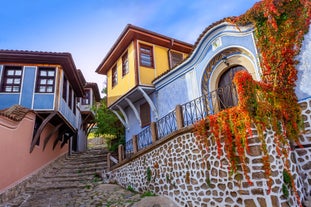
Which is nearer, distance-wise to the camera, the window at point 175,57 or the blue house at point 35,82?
the blue house at point 35,82

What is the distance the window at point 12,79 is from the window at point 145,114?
5.38 meters

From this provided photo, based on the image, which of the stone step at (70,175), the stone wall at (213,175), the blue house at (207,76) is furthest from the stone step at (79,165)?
the stone wall at (213,175)

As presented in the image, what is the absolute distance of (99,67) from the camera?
39.7 ft

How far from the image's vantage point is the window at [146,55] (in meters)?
9.55

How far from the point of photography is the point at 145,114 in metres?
9.88

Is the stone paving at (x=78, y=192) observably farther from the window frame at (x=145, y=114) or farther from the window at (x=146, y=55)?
the window at (x=146, y=55)

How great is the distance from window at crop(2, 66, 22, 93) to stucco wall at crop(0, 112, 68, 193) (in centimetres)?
161

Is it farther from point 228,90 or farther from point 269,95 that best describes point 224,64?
point 269,95

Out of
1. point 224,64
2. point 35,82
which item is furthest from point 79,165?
point 224,64

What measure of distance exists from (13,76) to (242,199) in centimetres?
997

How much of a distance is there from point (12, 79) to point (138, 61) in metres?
5.56

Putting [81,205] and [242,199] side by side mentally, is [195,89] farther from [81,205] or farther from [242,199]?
[81,205]

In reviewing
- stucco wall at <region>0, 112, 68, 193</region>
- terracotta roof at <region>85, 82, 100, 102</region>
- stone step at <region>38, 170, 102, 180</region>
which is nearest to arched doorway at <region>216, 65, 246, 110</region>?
stone step at <region>38, 170, 102, 180</region>

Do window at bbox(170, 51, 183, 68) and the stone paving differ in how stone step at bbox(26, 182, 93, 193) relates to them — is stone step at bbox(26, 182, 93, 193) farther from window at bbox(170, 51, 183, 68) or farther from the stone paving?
window at bbox(170, 51, 183, 68)
